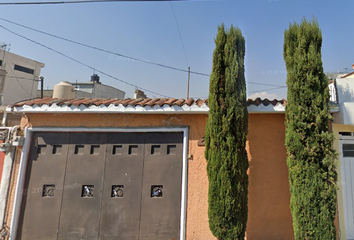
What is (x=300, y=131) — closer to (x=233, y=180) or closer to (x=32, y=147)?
(x=233, y=180)

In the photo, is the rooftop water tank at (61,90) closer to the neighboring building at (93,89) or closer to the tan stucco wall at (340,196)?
the tan stucco wall at (340,196)

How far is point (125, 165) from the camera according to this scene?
470 cm

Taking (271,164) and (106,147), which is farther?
(106,147)

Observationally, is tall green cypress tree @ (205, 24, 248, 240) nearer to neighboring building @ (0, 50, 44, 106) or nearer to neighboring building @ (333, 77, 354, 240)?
neighboring building @ (333, 77, 354, 240)

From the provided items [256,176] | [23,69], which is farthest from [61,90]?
[23,69]

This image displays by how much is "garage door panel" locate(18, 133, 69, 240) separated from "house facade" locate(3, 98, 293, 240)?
0.07 ft

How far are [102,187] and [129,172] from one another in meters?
0.72

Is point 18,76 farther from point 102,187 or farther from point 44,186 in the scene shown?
point 102,187

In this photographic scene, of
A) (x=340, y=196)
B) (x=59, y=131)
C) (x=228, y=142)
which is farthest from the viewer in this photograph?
(x=59, y=131)

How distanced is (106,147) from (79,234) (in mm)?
2028

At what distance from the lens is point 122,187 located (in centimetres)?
461

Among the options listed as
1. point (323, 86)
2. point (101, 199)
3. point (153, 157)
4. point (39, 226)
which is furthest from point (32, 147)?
point (323, 86)

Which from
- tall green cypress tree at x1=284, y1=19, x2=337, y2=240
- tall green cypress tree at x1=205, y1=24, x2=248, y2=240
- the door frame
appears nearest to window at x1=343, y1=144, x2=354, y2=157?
tall green cypress tree at x1=284, y1=19, x2=337, y2=240

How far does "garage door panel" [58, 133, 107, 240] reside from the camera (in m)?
4.46
